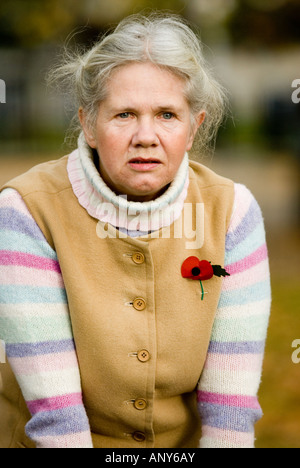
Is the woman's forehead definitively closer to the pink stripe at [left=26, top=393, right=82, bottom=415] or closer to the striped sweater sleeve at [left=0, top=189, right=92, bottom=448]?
the striped sweater sleeve at [left=0, top=189, right=92, bottom=448]

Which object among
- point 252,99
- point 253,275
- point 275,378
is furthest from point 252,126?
point 253,275

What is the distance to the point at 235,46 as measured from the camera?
10.3 meters

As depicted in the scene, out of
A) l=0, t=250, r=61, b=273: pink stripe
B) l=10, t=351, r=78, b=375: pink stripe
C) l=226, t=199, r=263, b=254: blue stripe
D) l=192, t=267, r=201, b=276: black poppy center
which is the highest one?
l=226, t=199, r=263, b=254: blue stripe

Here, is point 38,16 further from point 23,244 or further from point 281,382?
point 23,244

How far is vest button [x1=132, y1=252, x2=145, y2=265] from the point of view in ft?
7.25

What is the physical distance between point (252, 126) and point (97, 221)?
864 cm

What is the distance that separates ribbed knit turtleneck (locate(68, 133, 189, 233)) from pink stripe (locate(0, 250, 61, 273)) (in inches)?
8.8

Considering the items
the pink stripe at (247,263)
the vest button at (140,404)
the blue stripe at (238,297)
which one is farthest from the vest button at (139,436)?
the pink stripe at (247,263)

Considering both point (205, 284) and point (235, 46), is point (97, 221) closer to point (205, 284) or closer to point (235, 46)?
point (205, 284)

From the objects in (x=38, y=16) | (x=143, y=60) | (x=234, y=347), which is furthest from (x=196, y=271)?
(x=38, y=16)

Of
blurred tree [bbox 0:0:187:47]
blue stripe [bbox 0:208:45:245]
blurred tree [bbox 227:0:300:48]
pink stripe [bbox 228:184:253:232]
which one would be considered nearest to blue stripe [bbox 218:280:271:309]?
pink stripe [bbox 228:184:253:232]

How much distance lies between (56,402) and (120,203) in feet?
2.19

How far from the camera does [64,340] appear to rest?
2.19 metres

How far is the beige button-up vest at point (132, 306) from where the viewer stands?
2.18m
